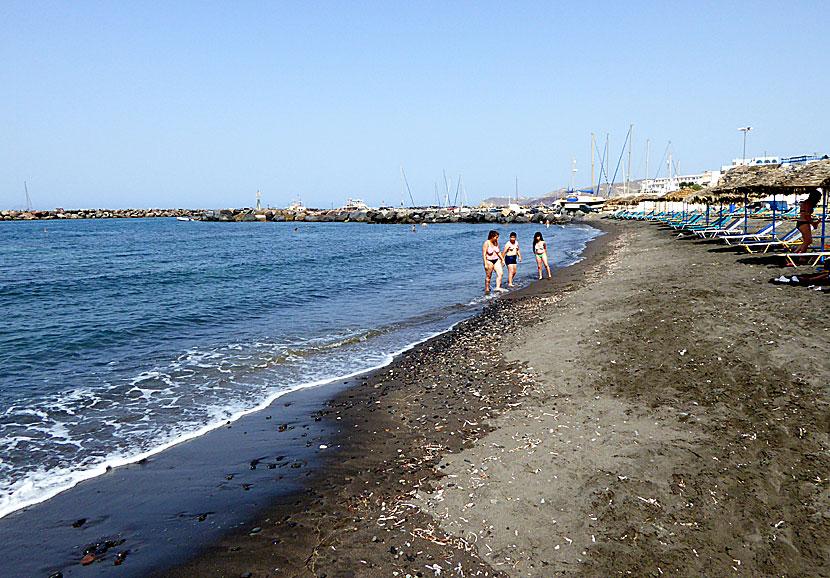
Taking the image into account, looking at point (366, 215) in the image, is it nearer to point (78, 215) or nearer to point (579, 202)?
point (579, 202)

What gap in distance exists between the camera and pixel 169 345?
12367 millimetres

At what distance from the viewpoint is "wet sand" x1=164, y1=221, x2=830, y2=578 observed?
3.77 m

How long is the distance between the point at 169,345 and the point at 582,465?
34.8 feet

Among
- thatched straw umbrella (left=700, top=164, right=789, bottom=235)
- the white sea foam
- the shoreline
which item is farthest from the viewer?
thatched straw umbrella (left=700, top=164, right=789, bottom=235)

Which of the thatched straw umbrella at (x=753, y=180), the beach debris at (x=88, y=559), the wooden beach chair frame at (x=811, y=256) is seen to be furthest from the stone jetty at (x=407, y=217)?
the beach debris at (x=88, y=559)

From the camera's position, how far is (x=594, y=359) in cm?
816

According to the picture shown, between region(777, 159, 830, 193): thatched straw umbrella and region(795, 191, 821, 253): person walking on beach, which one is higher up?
region(777, 159, 830, 193): thatched straw umbrella

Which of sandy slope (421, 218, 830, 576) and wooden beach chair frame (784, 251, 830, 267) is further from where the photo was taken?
wooden beach chair frame (784, 251, 830, 267)

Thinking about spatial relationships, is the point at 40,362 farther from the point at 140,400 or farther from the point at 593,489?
the point at 593,489

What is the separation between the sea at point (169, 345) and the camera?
6.84 meters

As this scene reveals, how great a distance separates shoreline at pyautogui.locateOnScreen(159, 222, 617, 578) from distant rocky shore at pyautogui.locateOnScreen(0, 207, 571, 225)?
2798 inches

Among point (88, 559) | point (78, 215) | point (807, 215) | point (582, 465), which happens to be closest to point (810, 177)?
point (807, 215)

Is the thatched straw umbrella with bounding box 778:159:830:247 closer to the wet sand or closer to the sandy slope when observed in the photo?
the sandy slope

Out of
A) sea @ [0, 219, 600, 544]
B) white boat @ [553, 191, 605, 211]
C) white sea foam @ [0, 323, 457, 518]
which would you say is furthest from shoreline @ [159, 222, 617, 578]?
white boat @ [553, 191, 605, 211]
